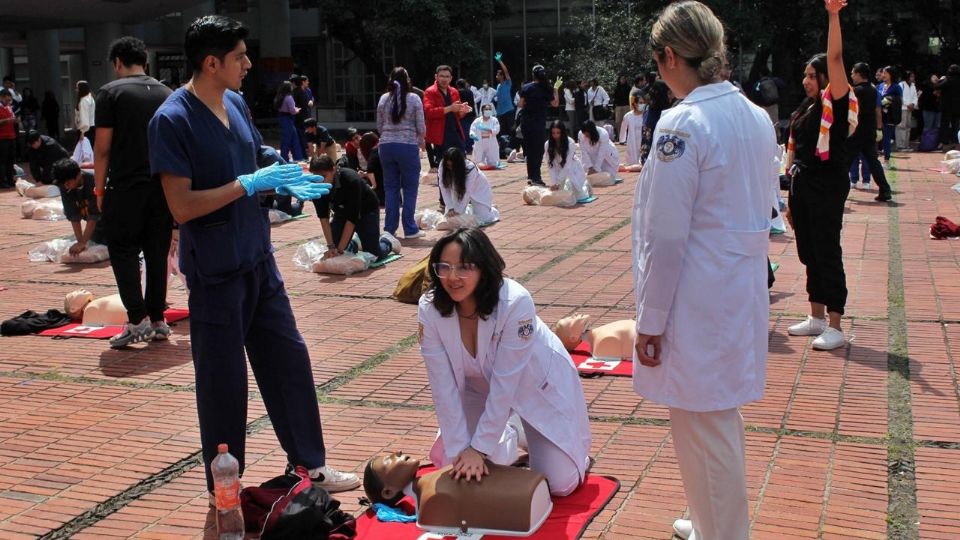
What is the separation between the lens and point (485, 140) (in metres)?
18.7

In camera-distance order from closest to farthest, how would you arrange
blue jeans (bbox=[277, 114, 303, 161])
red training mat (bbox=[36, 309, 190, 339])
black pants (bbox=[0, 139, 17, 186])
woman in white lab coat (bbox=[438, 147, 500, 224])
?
red training mat (bbox=[36, 309, 190, 339]) → woman in white lab coat (bbox=[438, 147, 500, 224]) → black pants (bbox=[0, 139, 17, 186]) → blue jeans (bbox=[277, 114, 303, 161])

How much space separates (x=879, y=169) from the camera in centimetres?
1330

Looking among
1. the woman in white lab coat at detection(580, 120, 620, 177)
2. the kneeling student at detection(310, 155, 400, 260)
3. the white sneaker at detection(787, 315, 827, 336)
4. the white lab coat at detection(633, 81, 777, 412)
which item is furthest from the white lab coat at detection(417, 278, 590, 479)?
the woman in white lab coat at detection(580, 120, 620, 177)

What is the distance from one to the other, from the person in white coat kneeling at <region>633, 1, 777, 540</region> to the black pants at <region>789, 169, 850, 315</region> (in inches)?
125

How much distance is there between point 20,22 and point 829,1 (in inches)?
968

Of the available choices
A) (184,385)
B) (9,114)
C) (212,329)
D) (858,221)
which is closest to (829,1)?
(212,329)

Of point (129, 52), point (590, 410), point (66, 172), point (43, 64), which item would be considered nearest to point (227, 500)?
point (590, 410)

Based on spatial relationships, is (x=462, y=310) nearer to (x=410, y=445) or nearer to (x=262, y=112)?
(x=410, y=445)

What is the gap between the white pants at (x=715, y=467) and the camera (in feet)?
10.8

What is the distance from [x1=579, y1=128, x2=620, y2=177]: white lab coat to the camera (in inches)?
628

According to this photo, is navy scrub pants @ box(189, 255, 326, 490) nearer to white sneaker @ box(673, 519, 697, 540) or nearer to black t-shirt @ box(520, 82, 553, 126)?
white sneaker @ box(673, 519, 697, 540)

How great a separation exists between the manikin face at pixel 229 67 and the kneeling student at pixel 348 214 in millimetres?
5117

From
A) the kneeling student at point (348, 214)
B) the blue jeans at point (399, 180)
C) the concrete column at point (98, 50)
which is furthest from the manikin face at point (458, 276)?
the concrete column at point (98, 50)

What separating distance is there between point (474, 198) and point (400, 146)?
1.26m
